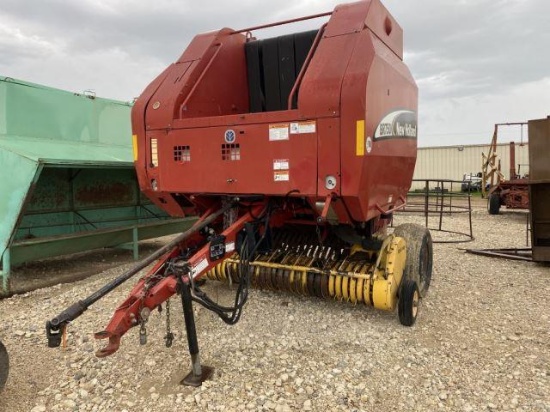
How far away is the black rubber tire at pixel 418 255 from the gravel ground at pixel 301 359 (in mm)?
226

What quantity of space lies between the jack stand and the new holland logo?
1.67m

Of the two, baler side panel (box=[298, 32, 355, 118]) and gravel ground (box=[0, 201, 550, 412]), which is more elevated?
baler side panel (box=[298, 32, 355, 118])

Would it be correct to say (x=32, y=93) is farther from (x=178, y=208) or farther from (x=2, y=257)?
(x=178, y=208)

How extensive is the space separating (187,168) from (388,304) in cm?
195

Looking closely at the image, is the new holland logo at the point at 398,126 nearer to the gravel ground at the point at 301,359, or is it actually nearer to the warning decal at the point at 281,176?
the warning decal at the point at 281,176

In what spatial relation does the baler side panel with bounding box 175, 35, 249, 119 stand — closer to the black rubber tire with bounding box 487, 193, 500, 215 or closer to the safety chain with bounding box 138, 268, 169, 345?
the safety chain with bounding box 138, 268, 169, 345

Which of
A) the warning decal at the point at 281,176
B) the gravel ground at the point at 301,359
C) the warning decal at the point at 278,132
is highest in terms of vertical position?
the warning decal at the point at 278,132

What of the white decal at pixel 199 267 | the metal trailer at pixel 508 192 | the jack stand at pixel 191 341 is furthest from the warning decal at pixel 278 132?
the metal trailer at pixel 508 192

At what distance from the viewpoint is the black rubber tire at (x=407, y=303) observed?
11.9 ft

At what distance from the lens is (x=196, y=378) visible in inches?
110

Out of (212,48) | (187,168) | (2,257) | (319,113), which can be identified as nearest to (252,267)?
(187,168)

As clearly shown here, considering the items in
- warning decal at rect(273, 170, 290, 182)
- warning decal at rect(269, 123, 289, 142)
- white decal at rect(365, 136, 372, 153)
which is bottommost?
warning decal at rect(273, 170, 290, 182)

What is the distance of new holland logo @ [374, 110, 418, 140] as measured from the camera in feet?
10.8

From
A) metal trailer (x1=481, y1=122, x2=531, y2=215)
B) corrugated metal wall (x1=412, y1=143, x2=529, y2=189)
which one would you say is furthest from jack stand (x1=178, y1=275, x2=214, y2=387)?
corrugated metal wall (x1=412, y1=143, x2=529, y2=189)
